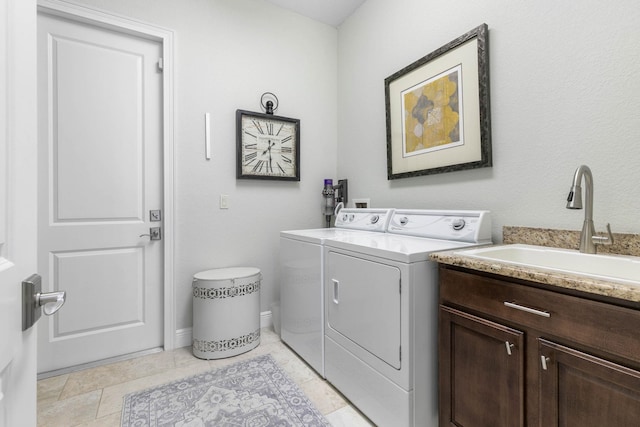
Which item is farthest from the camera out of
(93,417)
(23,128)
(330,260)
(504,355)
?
(330,260)

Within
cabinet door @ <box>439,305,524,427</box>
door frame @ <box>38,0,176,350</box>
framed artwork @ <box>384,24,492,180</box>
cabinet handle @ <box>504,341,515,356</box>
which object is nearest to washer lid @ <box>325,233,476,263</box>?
cabinet door @ <box>439,305,524,427</box>

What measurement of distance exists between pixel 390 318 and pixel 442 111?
4.35 feet

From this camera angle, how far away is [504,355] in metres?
1.03

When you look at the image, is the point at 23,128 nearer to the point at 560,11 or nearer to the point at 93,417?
the point at 93,417

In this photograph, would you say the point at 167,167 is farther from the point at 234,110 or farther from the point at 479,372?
the point at 479,372

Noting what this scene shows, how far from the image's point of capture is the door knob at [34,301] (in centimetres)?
56

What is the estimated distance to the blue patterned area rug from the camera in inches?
57.6

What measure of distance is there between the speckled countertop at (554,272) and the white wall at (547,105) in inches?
1.9

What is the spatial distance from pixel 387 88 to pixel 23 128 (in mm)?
2181

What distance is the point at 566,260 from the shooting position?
126 centimetres

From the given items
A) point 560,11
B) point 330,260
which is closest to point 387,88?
point 560,11

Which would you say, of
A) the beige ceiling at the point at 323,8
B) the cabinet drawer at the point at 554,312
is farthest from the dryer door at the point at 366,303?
the beige ceiling at the point at 323,8

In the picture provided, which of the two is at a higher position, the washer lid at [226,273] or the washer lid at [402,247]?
the washer lid at [402,247]

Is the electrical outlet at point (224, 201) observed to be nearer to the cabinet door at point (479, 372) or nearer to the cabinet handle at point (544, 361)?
the cabinet door at point (479, 372)
